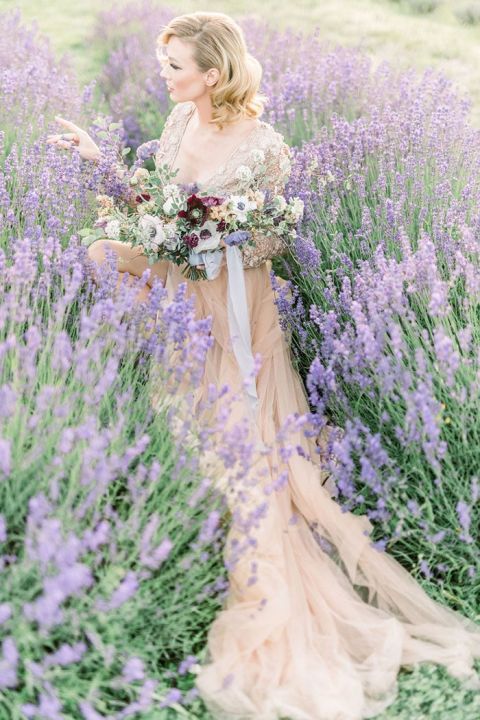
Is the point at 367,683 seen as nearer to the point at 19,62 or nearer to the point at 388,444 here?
the point at 388,444

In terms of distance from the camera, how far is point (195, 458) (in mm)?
2289

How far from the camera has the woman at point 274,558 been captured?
7.22 ft

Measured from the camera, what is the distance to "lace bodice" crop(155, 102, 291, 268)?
123 inches

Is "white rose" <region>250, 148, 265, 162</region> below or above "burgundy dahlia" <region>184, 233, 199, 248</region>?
above

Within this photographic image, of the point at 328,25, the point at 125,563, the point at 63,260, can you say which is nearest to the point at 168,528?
the point at 125,563

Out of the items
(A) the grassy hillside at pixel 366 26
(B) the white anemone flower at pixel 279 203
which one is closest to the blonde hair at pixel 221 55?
(B) the white anemone flower at pixel 279 203

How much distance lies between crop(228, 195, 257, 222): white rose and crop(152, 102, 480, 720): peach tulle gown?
0.72 metres

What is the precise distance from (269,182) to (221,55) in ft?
1.62

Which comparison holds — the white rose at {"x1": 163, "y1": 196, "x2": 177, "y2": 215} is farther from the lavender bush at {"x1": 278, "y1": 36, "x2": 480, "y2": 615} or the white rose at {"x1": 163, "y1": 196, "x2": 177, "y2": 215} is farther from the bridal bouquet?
the lavender bush at {"x1": 278, "y1": 36, "x2": 480, "y2": 615}

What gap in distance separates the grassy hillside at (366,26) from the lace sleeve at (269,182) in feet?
10.8

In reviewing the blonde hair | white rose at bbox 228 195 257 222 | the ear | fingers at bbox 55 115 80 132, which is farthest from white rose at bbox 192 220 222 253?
fingers at bbox 55 115 80 132

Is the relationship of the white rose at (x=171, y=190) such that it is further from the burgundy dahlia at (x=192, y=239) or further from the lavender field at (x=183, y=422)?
the lavender field at (x=183, y=422)

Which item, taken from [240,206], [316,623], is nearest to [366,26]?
[240,206]

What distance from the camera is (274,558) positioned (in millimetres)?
2469
